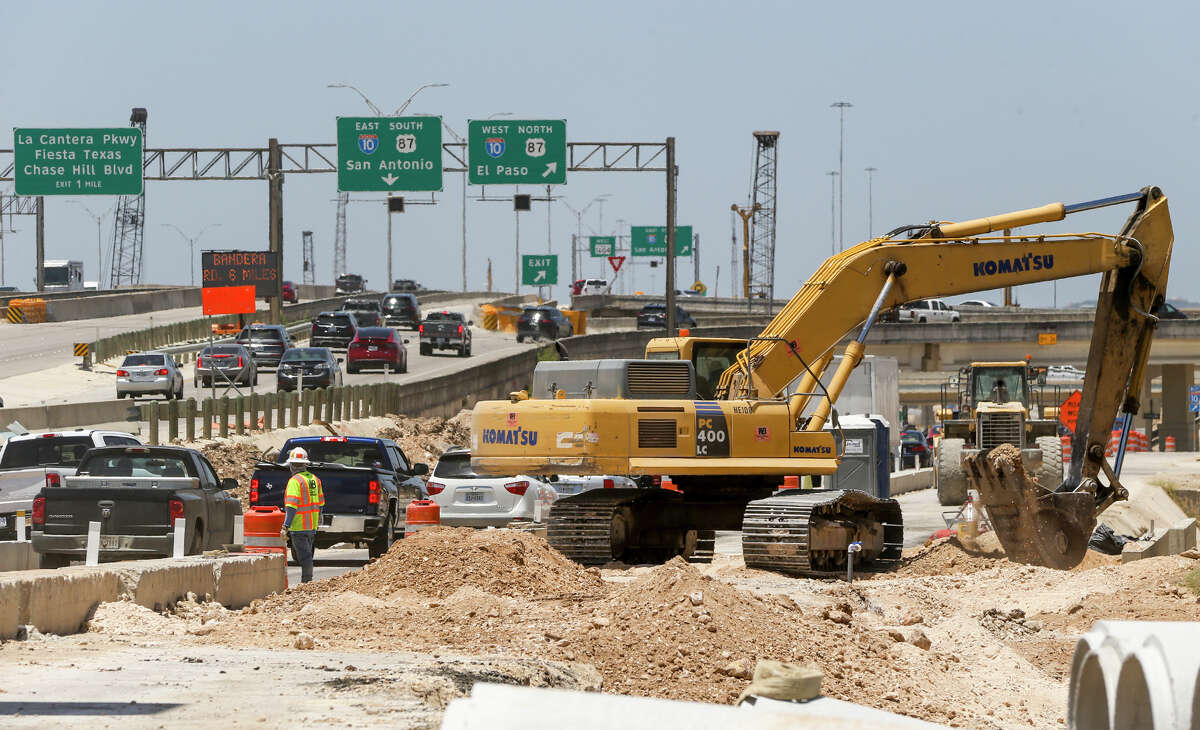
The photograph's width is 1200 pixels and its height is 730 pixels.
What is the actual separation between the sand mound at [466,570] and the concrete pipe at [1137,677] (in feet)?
34.2

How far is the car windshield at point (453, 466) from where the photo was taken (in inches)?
1012

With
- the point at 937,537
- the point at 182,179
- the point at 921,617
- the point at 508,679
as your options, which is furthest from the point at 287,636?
the point at 182,179

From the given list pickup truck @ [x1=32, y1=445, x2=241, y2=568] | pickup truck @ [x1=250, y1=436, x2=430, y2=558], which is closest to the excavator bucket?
pickup truck @ [x1=250, y1=436, x2=430, y2=558]

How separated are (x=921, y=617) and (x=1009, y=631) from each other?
82cm

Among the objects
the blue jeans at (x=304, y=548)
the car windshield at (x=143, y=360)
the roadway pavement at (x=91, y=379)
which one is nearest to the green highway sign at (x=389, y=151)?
the roadway pavement at (x=91, y=379)

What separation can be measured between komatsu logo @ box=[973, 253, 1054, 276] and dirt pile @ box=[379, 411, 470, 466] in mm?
26526

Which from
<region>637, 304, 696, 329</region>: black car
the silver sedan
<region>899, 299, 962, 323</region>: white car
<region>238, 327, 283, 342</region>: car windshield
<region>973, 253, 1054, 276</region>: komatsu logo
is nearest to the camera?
<region>973, 253, 1054, 276</region>: komatsu logo

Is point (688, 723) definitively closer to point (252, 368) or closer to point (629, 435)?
point (629, 435)

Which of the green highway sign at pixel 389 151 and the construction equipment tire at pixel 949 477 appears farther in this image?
the green highway sign at pixel 389 151

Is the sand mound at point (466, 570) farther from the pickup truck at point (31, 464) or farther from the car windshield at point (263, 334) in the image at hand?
the car windshield at point (263, 334)

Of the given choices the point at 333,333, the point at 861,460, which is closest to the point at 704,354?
the point at 861,460

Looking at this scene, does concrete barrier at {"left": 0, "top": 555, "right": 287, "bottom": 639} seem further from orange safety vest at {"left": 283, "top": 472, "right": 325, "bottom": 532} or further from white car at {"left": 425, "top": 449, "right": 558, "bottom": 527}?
white car at {"left": 425, "top": 449, "right": 558, "bottom": 527}

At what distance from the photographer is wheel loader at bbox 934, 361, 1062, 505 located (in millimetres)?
28219

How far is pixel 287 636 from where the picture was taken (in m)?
13.6
